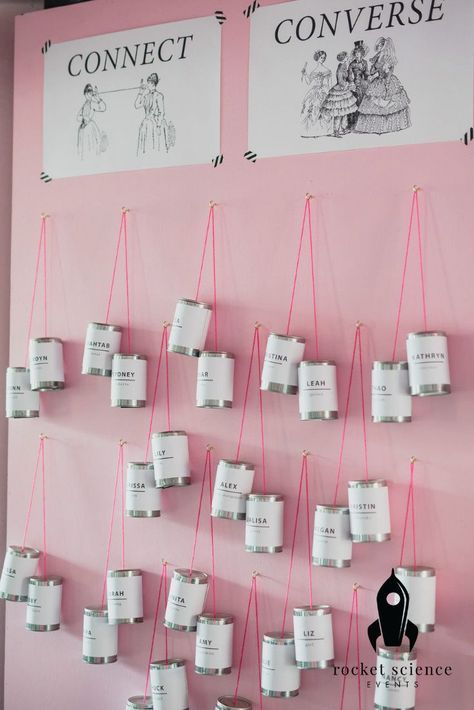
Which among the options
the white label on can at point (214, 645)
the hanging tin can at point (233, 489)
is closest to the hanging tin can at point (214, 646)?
the white label on can at point (214, 645)

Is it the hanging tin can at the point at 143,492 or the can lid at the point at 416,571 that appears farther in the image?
the hanging tin can at the point at 143,492

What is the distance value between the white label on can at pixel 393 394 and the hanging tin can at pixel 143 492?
1.78ft

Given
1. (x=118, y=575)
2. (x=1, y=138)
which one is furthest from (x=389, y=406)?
(x=1, y=138)

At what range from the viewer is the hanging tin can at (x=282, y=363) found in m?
2.06

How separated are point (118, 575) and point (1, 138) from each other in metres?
1.11

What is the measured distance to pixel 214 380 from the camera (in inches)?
83.6

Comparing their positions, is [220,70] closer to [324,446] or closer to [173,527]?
[324,446]

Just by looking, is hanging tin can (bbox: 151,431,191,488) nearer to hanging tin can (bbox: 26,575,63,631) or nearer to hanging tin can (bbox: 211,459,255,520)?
hanging tin can (bbox: 211,459,255,520)

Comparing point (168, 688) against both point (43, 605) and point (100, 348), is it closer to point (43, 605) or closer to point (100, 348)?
point (43, 605)

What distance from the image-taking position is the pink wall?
6.54 ft

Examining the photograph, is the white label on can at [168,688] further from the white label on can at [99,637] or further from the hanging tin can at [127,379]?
the hanging tin can at [127,379]

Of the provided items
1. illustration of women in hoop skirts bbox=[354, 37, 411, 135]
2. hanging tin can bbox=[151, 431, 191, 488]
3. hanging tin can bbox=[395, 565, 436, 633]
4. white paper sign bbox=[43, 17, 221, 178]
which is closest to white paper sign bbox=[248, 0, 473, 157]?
illustration of women in hoop skirts bbox=[354, 37, 411, 135]

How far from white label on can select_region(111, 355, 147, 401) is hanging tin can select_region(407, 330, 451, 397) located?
62cm

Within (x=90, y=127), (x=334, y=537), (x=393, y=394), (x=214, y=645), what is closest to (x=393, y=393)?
(x=393, y=394)
